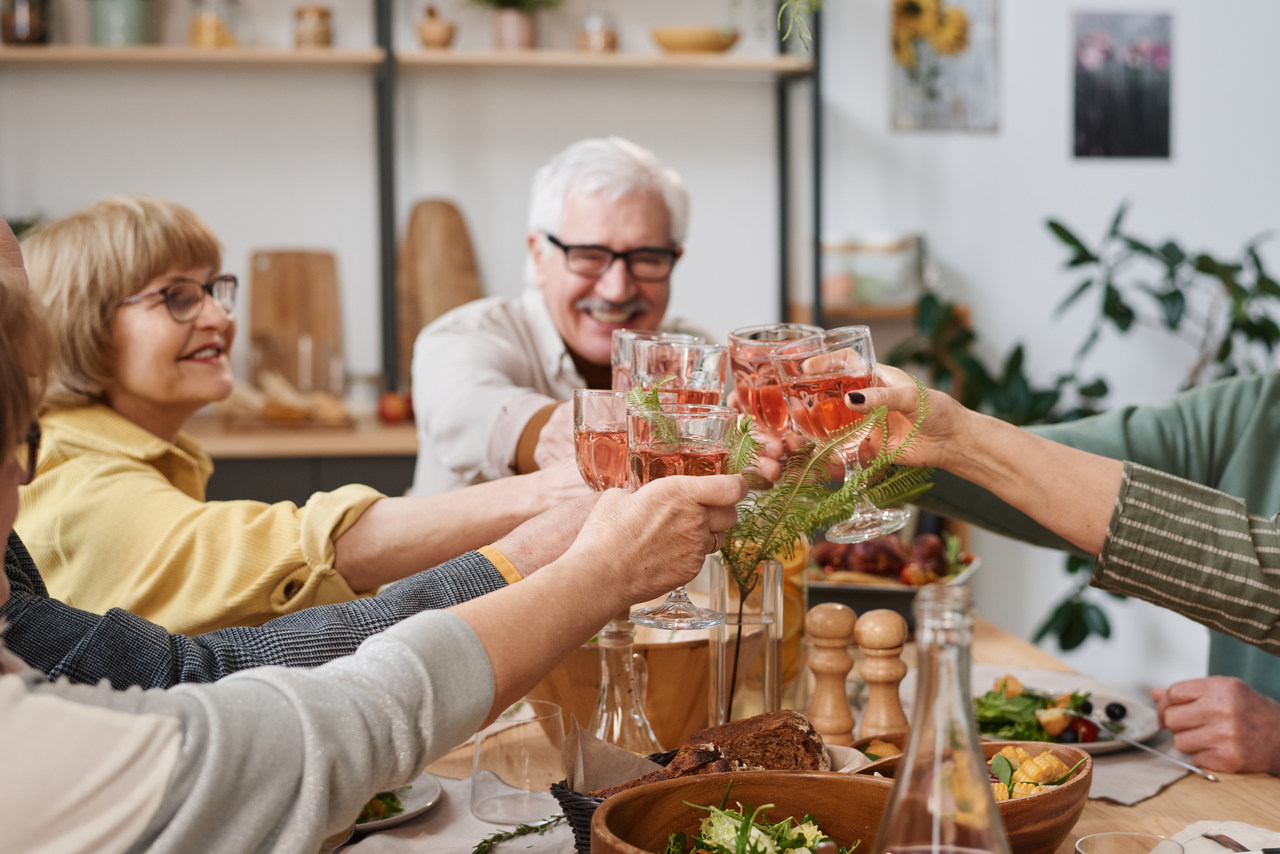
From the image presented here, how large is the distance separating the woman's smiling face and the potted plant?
2.02 meters

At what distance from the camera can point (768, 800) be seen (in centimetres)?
88

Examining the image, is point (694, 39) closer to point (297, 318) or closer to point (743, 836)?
point (297, 318)

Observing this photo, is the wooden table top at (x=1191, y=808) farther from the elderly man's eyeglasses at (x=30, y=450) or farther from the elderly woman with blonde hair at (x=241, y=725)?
the elderly man's eyeglasses at (x=30, y=450)

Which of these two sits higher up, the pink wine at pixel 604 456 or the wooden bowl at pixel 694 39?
the wooden bowl at pixel 694 39

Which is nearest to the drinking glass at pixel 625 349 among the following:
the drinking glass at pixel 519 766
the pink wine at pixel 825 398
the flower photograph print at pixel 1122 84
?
the pink wine at pixel 825 398

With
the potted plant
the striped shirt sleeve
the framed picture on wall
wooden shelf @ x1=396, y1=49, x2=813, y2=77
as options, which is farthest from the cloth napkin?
the framed picture on wall

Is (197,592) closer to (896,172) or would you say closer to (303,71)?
(303,71)

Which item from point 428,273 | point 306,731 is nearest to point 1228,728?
point 306,731

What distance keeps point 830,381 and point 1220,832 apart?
53 centimetres

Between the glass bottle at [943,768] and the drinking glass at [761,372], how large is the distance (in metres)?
0.56

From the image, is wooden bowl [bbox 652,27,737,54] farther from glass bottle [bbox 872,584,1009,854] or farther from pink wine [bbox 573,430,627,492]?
glass bottle [bbox 872,584,1009,854]

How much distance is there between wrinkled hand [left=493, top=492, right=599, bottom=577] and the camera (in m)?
1.09

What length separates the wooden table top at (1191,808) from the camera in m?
1.10

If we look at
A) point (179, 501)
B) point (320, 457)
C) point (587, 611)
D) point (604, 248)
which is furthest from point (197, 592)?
point (320, 457)
